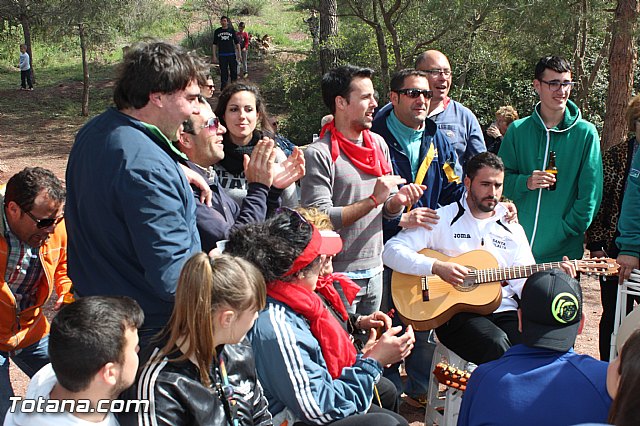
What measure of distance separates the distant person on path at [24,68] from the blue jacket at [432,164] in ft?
59.5

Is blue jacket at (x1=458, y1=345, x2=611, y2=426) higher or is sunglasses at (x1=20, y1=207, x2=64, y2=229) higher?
sunglasses at (x1=20, y1=207, x2=64, y2=229)

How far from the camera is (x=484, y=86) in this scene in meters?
14.6

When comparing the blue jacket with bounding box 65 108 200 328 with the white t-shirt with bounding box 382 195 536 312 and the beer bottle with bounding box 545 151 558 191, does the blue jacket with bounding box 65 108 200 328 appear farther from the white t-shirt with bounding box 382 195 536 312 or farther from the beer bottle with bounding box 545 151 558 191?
the beer bottle with bounding box 545 151 558 191

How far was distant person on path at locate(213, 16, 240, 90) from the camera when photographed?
68.4 ft

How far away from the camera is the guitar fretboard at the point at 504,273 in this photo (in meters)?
4.36

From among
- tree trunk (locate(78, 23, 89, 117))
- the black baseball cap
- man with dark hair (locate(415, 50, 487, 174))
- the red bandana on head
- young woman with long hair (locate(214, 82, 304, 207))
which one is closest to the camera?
the black baseball cap

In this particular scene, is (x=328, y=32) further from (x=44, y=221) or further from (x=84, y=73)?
(x=44, y=221)

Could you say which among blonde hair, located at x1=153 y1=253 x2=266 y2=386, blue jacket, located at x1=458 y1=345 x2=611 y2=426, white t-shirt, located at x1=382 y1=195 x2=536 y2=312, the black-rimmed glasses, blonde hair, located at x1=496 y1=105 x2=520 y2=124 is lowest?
blue jacket, located at x1=458 y1=345 x2=611 y2=426

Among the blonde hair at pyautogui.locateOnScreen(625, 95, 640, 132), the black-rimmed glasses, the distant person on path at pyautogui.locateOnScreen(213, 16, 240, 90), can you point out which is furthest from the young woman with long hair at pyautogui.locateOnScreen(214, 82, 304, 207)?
the distant person on path at pyautogui.locateOnScreen(213, 16, 240, 90)

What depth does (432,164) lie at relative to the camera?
4.99 m

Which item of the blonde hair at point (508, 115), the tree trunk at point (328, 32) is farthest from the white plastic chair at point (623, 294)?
the tree trunk at point (328, 32)

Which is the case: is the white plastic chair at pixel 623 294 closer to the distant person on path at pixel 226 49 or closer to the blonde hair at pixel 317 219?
the blonde hair at pixel 317 219

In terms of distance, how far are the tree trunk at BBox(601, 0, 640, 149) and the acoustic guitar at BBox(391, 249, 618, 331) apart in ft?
18.7

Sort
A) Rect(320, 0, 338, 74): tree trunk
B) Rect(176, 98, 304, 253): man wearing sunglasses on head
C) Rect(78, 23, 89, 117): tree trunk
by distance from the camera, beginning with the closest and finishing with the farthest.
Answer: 1. Rect(176, 98, 304, 253): man wearing sunglasses on head
2. Rect(320, 0, 338, 74): tree trunk
3. Rect(78, 23, 89, 117): tree trunk
